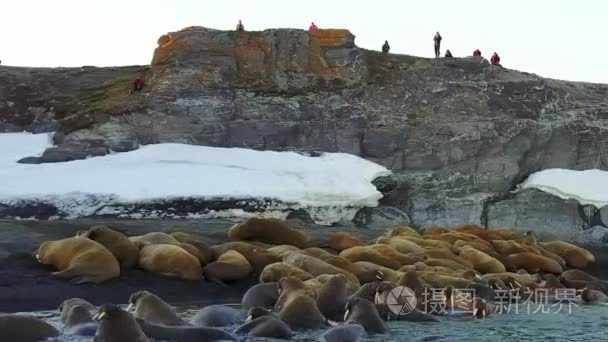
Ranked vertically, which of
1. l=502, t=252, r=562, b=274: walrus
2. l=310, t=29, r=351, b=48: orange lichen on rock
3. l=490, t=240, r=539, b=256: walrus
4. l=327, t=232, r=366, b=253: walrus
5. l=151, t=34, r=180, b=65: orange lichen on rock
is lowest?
l=502, t=252, r=562, b=274: walrus

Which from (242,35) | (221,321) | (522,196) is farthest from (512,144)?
(221,321)

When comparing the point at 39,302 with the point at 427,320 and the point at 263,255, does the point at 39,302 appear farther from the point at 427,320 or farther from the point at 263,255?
the point at 427,320

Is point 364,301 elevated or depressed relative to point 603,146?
depressed

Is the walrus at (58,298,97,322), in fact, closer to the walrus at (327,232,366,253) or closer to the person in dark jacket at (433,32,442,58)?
the walrus at (327,232,366,253)

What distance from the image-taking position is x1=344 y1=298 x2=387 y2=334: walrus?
10.7 metres

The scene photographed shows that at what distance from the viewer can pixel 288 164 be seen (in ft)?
97.3

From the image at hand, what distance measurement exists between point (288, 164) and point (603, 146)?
14.6m

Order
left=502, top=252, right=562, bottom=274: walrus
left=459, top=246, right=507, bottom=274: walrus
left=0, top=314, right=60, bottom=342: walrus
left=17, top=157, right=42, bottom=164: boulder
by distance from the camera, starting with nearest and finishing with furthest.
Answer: left=0, top=314, right=60, bottom=342: walrus, left=459, top=246, right=507, bottom=274: walrus, left=502, top=252, right=562, bottom=274: walrus, left=17, top=157, right=42, bottom=164: boulder

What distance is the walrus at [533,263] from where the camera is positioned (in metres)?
19.4

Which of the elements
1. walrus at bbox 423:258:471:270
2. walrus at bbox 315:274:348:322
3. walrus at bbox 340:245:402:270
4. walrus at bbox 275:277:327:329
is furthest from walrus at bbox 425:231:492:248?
walrus at bbox 275:277:327:329

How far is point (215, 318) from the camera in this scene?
35.2 ft

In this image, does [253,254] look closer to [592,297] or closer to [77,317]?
[77,317]

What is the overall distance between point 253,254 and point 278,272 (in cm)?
152

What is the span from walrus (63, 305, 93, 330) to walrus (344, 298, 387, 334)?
3.55 m
